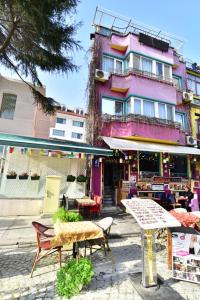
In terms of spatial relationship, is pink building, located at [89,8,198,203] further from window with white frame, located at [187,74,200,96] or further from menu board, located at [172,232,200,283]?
menu board, located at [172,232,200,283]

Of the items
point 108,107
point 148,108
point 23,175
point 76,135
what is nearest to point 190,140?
point 148,108

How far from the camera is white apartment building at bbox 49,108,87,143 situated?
46.6 meters

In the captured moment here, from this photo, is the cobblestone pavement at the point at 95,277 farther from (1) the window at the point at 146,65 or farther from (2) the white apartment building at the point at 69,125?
(2) the white apartment building at the point at 69,125

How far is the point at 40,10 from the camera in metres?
6.78

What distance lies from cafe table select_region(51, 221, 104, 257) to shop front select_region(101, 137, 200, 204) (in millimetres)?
7556

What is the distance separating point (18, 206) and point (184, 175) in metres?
12.7

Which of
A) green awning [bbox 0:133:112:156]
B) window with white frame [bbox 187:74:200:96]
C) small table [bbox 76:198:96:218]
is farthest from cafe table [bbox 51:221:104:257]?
window with white frame [bbox 187:74:200:96]

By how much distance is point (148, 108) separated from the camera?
48.8 ft

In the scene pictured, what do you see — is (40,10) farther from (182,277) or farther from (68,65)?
(182,277)

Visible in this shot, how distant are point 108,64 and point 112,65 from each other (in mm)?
344

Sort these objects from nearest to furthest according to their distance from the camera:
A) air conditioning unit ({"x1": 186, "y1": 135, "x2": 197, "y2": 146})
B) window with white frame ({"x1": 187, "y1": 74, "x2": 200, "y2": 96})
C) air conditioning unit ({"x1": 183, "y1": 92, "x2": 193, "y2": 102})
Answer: air conditioning unit ({"x1": 186, "y1": 135, "x2": 197, "y2": 146}) → air conditioning unit ({"x1": 183, "y1": 92, "x2": 193, "y2": 102}) → window with white frame ({"x1": 187, "y1": 74, "x2": 200, "y2": 96})

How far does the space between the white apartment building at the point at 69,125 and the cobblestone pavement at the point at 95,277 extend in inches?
1602

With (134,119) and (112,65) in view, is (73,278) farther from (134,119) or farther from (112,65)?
(112,65)

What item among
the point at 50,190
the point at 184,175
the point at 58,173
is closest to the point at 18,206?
the point at 50,190
